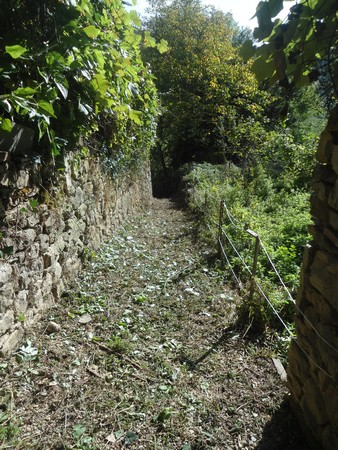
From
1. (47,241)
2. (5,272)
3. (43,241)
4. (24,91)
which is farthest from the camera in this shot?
(47,241)

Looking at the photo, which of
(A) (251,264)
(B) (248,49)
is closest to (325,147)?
(B) (248,49)

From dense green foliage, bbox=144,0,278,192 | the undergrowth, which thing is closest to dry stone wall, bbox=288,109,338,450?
the undergrowth

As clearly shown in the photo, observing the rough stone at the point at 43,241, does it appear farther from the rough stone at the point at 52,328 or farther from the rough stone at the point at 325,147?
the rough stone at the point at 325,147

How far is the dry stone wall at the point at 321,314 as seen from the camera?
75.8 inches

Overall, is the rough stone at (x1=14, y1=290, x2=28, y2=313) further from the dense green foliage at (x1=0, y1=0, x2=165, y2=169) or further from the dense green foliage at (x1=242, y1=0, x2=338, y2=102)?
the dense green foliage at (x1=242, y1=0, x2=338, y2=102)

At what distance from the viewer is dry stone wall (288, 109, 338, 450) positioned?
1926mm

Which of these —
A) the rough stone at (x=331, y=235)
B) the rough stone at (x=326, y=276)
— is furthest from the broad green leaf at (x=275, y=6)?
the rough stone at (x=326, y=276)

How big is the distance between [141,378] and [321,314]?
5.41 feet

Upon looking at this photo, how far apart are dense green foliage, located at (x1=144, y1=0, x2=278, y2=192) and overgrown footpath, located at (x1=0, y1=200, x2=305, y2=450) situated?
382 inches

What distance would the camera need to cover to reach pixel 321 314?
81.7 inches

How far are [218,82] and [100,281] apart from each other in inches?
494

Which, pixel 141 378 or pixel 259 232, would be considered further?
A: pixel 259 232

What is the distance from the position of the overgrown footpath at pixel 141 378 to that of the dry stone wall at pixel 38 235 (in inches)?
9.2

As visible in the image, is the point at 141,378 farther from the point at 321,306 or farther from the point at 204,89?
the point at 204,89
